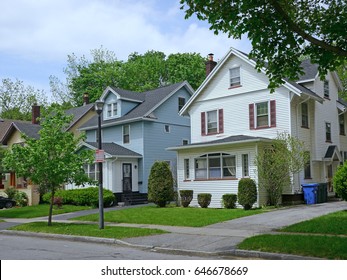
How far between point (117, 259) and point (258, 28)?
23.3 ft

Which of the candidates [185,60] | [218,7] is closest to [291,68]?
[218,7]

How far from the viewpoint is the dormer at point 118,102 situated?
35531 mm

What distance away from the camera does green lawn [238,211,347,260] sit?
35.2 ft

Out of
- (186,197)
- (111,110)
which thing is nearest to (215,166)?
(186,197)

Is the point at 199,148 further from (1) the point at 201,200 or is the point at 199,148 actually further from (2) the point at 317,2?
(2) the point at 317,2

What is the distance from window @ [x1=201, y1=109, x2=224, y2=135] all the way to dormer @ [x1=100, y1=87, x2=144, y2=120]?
8.21 meters

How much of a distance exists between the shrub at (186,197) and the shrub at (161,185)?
0.71m

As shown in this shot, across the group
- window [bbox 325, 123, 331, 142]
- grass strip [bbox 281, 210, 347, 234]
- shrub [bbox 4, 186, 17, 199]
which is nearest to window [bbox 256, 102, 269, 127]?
window [bbox 325, 123, 331, 142]

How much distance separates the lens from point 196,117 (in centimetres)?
3039

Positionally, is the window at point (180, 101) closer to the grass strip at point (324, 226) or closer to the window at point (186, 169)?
the window at point (186, 169)

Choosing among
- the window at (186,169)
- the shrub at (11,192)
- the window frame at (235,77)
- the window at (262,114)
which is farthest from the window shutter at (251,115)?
the shrub at (11,192)

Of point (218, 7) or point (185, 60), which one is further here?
point (185, 60)

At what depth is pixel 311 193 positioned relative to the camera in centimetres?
2483

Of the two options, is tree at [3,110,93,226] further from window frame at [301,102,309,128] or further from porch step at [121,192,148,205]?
window frame at [301,102,309,128]
